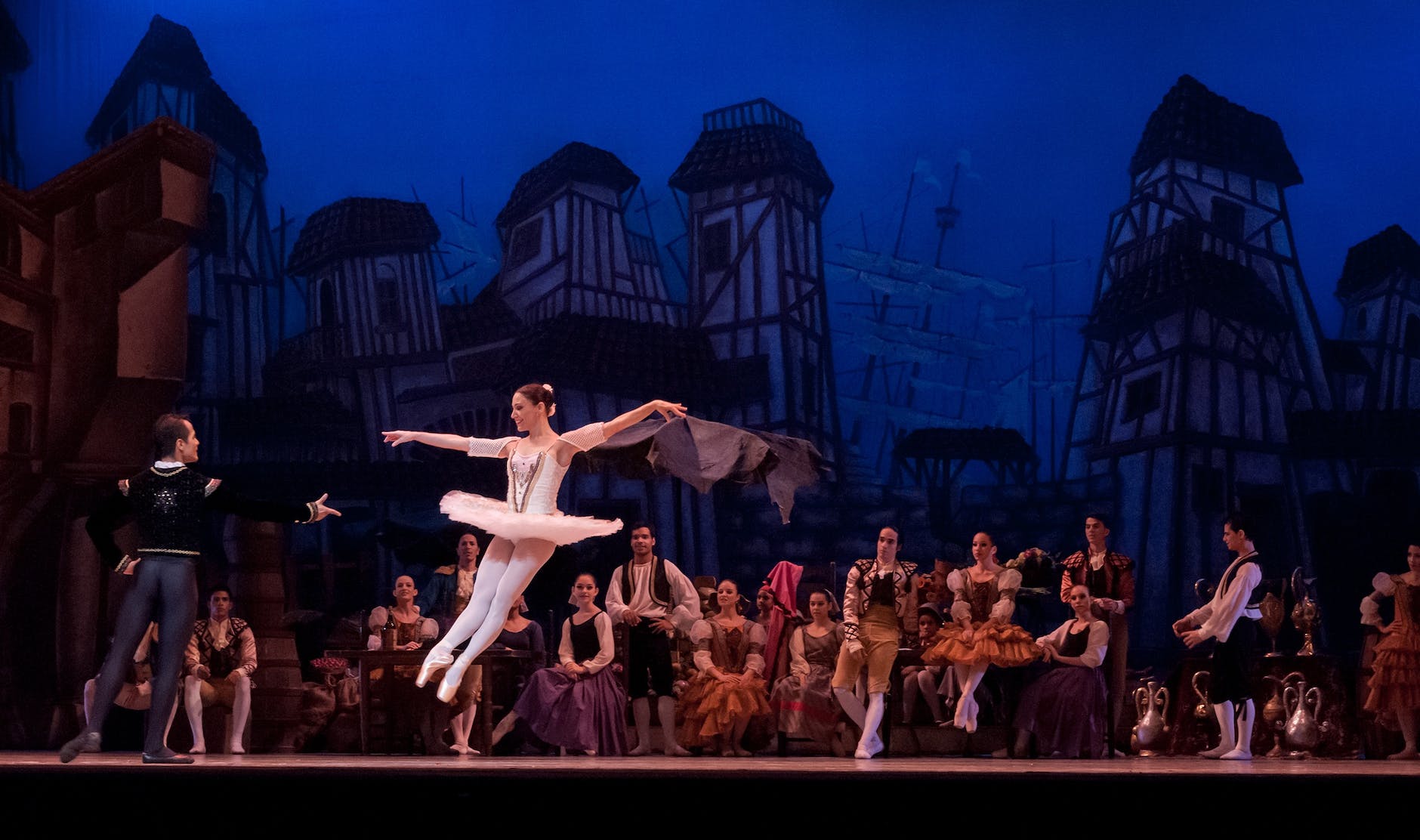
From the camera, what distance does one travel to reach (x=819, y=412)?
12.2 m

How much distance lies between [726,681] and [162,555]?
12.4 ft

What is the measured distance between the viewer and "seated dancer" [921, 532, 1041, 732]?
25.9ft

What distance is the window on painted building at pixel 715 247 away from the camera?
12.4 meters

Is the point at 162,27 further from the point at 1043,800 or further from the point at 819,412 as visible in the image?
the point at 1043,800

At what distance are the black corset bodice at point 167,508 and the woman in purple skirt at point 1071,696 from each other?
4.85 m

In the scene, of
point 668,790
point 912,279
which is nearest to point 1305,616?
point 912,279

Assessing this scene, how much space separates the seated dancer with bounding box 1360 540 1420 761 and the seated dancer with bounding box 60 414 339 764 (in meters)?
6.54

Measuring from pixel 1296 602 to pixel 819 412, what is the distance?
447 cm

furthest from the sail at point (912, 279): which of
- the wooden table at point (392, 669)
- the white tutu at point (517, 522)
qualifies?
the white tutu at point (517, 522)

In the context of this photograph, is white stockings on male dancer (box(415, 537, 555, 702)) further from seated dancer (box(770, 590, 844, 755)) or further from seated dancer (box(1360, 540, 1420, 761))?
seated dancer (box(1360, 540, 1420, 761))

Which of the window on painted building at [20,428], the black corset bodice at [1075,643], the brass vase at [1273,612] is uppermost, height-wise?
the window on painted building at [20,428]

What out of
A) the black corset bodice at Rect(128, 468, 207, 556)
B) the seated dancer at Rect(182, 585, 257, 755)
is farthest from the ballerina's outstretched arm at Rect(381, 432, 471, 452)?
the seated dancer at Rect(182, 585, 257, 755)

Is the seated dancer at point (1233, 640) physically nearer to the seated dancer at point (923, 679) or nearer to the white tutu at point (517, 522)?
the seated dancer at point (923, 679)

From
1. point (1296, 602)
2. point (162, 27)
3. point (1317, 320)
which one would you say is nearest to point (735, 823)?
point (1296, 602)
